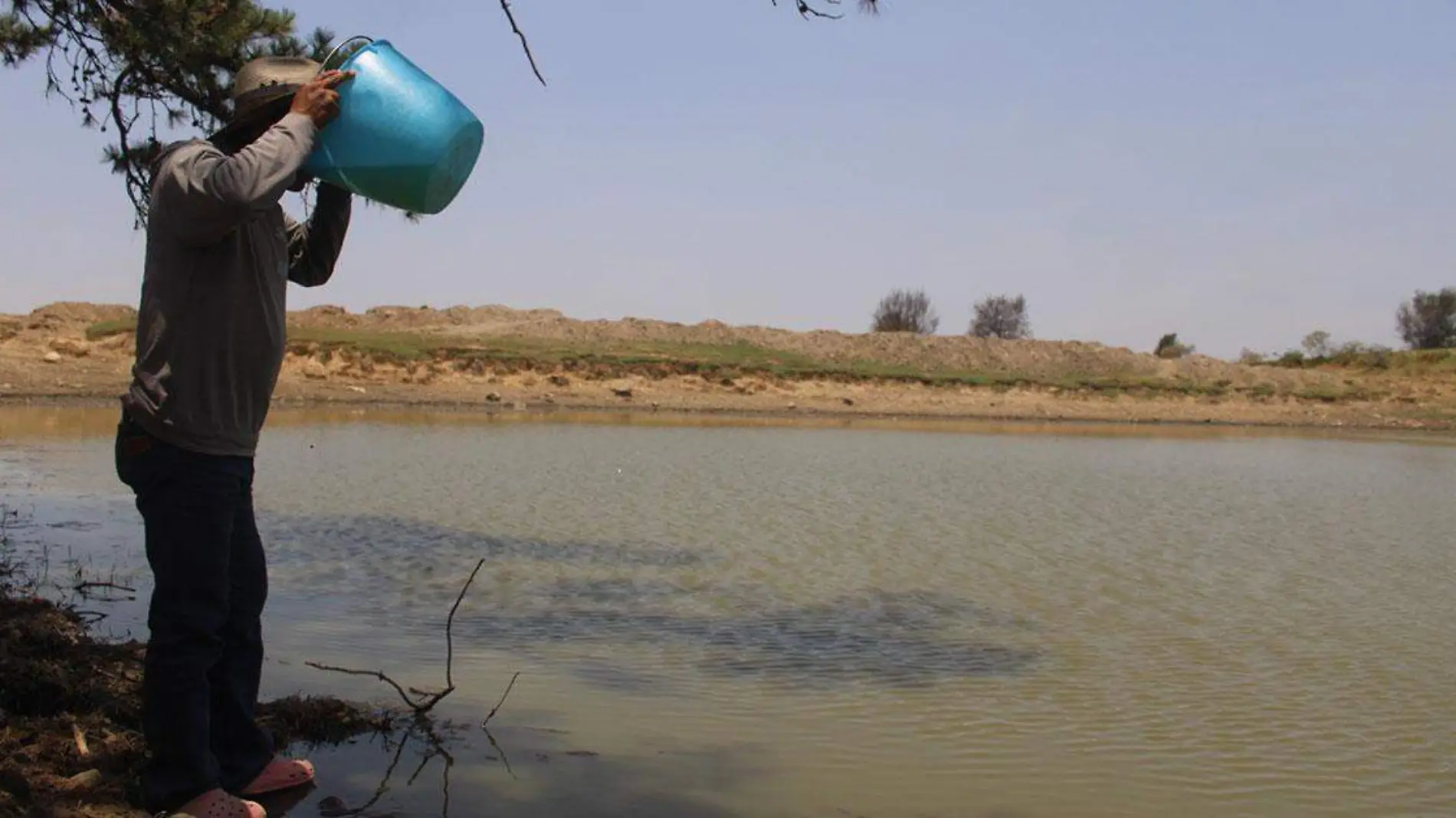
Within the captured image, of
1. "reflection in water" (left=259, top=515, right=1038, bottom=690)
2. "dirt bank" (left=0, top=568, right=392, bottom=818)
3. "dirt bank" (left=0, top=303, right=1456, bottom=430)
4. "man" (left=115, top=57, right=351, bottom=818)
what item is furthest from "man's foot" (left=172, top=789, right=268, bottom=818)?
"dirt bank" (left=0, top=303, right=1456, bottom=430)

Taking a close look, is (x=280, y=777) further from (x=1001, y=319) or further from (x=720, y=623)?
(x=1001, y=319)

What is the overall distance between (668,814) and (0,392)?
69.4 feet

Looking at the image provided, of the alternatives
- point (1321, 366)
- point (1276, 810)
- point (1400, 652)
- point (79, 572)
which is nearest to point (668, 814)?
point (1276, 810)

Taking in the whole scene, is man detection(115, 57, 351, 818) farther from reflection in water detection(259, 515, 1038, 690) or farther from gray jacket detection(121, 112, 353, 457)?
reflection in water detection(259, 515, 1038, 690)

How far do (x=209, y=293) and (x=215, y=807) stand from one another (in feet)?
4.06

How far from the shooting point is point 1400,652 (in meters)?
7.07

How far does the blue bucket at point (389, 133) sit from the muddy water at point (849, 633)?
5.50 ft

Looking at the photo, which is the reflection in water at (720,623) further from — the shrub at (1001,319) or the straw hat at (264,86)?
the shrub at (1001,319)

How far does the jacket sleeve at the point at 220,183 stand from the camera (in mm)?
3154

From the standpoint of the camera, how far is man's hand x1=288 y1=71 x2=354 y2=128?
Answer: 3.42 meters

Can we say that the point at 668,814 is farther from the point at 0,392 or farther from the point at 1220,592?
the point at 0,392

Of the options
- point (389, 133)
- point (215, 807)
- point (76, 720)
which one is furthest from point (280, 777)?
point (389, 133)

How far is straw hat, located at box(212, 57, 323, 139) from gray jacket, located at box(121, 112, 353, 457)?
0.60ft

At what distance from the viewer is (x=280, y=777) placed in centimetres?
376
